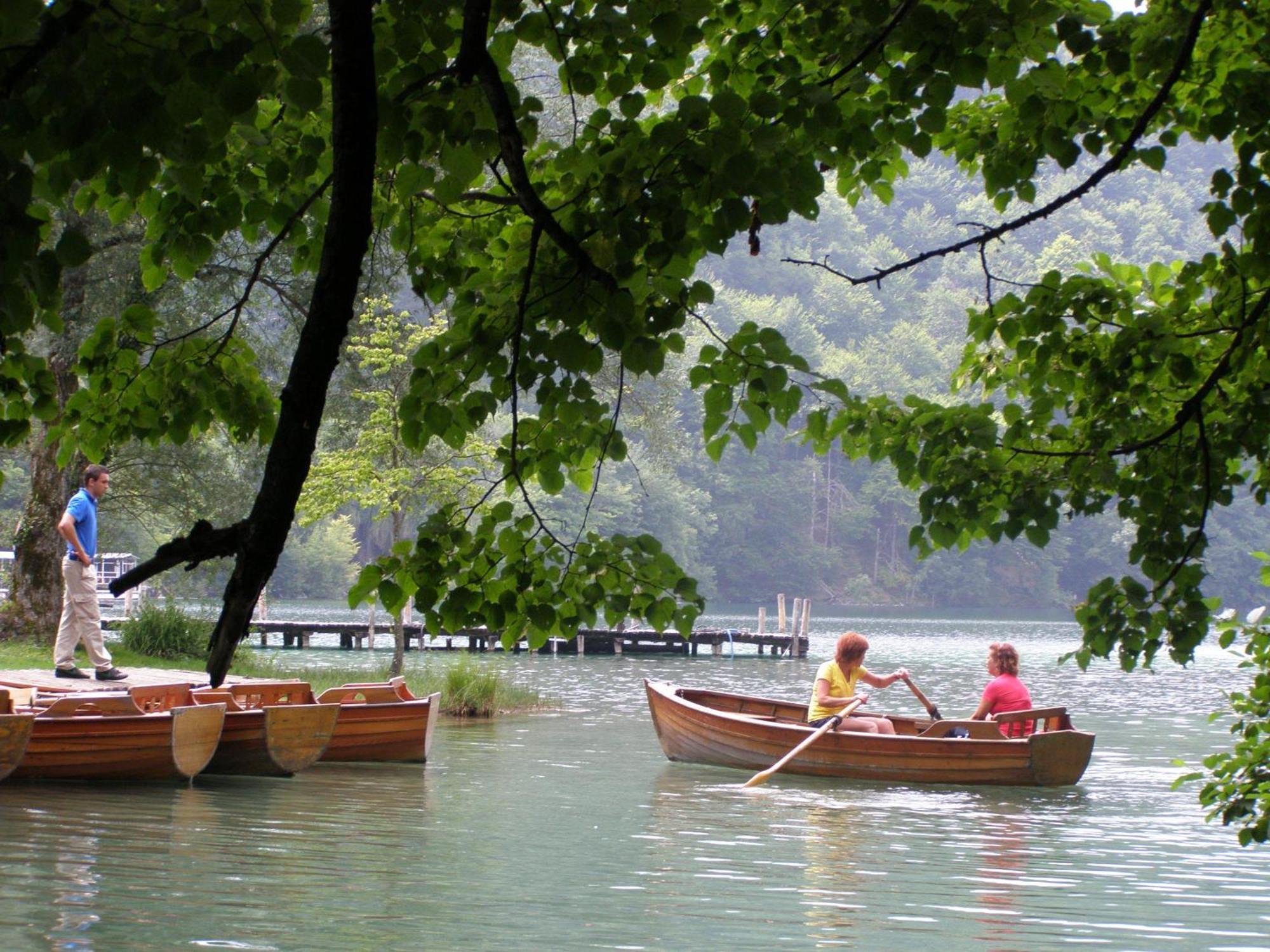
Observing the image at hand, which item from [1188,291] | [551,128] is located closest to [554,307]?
[1188,291]

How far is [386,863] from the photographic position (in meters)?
8.55

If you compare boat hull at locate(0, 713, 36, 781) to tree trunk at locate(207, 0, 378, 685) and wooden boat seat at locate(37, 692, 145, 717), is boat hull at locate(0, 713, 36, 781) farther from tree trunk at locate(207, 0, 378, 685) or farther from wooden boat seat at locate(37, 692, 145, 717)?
tree trunk at locate(207, 0, 378, 685)

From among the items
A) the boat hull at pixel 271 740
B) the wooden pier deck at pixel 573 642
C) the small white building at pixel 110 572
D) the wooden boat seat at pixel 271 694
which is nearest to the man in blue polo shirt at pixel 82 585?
the wooden boat seat at pixel 271 694

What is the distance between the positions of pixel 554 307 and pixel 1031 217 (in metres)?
1.78

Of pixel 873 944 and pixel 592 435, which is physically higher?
pixel 592 435

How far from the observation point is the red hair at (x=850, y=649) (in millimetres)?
13258

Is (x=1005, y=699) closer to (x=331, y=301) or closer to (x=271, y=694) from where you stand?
(x=271, y=694)

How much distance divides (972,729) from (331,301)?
12.9 m

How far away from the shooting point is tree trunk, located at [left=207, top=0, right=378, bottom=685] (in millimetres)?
2340

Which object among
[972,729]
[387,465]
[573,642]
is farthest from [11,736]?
[573,642]

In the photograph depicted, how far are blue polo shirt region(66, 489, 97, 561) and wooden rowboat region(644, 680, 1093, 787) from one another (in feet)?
20.1

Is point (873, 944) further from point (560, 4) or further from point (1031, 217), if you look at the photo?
point (560, 4)

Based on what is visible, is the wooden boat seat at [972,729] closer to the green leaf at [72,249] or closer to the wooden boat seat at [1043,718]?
the wooden boat seat at [1043,718]

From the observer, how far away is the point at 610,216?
3.19 metres
